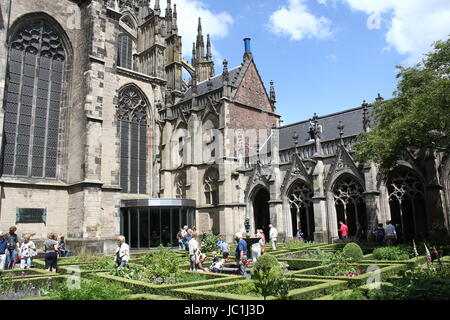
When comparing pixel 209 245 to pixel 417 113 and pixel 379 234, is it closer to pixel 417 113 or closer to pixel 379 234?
pixel 379 234

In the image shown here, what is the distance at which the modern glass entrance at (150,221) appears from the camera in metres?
26.3

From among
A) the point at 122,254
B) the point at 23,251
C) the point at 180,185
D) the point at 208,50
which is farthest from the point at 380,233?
the point at 208,50

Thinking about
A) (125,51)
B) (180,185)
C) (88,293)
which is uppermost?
(125,51)

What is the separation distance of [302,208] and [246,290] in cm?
1813

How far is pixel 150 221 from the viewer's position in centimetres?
2650

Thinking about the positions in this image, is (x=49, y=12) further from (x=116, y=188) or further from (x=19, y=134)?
(x=116, y=188)

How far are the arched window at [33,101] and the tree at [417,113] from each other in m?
18.0

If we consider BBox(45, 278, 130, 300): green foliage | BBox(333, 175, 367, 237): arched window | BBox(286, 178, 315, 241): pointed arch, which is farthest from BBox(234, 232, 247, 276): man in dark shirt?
BBox(286, 178, 315, 241): pointed arch

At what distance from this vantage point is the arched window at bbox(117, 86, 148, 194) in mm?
29970

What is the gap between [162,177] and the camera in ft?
106

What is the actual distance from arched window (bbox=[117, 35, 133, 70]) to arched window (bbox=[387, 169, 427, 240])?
2535cm

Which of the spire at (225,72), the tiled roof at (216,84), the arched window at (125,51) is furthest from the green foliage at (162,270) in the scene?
the arched window at (125,51)

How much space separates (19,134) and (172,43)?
57.2 feet

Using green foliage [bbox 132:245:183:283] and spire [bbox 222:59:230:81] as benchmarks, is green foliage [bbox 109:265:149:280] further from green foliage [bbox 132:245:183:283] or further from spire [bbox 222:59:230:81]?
spire [bbox 222:59:230:81]
